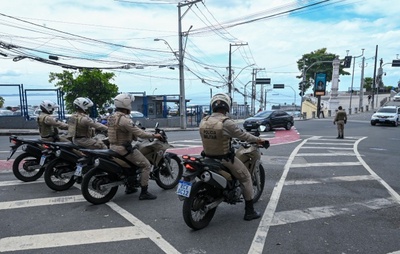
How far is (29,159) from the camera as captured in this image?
7.00 metres

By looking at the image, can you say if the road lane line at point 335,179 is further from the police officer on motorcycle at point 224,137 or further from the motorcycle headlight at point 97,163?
the motorcycle headlight at point 97,163

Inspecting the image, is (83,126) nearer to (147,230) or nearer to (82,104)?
(82,104)

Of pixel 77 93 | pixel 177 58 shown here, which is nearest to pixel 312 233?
pixel 177 58

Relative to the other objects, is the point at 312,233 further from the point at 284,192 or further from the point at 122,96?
the point at 122,96

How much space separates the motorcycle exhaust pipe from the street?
643mm

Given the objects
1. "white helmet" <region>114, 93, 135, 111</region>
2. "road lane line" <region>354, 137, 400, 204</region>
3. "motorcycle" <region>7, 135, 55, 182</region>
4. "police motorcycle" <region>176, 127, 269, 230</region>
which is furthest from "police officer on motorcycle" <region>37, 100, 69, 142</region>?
"road lane line" <region>354, 137, 400, 204</region>

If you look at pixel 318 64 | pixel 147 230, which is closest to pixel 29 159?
pixel 147 230

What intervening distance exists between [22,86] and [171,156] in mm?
18051

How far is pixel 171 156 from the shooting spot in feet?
21.4

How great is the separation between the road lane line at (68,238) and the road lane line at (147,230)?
98 mm

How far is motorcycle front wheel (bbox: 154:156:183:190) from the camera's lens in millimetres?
6348

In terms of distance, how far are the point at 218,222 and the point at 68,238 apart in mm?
2062

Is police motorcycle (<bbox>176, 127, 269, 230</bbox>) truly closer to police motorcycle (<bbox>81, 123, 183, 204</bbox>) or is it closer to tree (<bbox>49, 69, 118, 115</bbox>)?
police motorcycle (<bbox>81, 123, 183, 204</bbox>)

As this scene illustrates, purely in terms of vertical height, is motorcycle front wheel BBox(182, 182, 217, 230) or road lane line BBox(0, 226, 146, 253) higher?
motorcycle front wheel BBox(182, 182, 217, 230)
